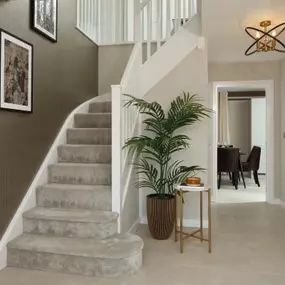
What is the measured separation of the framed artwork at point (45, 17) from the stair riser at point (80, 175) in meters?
1.45

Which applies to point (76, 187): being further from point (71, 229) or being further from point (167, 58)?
point (167, 58)

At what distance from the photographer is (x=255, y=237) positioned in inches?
137

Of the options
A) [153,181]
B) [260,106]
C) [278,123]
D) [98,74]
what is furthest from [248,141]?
[153,181]

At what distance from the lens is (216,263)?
2752 mm

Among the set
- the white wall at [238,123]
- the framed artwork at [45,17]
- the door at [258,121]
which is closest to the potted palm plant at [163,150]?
the framed artwork at [45,17]

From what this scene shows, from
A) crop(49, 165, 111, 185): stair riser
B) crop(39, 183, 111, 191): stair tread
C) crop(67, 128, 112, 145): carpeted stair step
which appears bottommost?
crop(39, 183, 111, 191): stair tread

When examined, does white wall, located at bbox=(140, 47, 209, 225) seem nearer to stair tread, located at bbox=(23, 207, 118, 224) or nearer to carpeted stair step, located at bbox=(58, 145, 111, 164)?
carpeted stair step, located at bbox=(58, 145, 111, 164)

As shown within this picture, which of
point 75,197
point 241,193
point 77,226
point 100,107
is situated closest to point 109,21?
point 100,107

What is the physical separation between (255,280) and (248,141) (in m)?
6.99

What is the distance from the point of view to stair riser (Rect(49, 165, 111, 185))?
3.35 meters

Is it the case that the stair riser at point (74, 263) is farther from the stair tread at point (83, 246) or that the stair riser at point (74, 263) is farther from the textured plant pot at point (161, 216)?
the textured plant pot at point (161, 216)

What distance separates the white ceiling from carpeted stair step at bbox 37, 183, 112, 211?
6.83 feet

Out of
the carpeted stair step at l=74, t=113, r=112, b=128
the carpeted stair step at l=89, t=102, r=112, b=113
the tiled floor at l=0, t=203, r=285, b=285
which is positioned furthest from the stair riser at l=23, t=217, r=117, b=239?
the carpeted stair step at l=89, t=102, r=112, b=113

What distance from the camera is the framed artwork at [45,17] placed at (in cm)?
320
